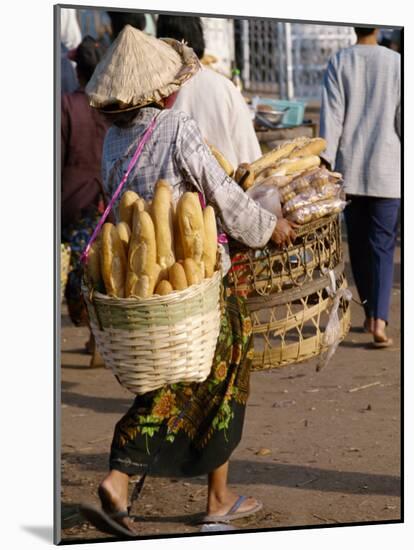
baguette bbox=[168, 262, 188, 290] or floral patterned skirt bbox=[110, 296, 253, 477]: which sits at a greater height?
baguette bbox=[168, 262, 188, 290]

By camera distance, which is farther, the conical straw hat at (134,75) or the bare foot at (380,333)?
the bare foot at (380,333)

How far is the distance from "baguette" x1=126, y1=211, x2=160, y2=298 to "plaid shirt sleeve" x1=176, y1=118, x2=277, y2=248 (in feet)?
0.97

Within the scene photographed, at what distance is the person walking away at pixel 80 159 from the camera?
19.9ft

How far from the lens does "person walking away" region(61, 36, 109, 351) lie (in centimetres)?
608

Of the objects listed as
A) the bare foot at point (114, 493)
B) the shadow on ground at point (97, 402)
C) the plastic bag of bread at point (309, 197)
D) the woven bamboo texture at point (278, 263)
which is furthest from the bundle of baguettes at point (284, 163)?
the shadow on ground at point (97, 402)

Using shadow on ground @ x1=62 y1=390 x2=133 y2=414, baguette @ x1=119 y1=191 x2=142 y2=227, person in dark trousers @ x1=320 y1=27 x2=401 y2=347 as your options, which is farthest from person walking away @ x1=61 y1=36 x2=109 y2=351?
baguette @ x1=119 y1=191 x2=142 y2=227

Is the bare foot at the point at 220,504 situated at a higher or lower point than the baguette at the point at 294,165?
lower

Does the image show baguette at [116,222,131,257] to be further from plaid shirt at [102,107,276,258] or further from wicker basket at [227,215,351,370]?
wicker basket at [227,215,351,370]

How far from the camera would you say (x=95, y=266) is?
3.85 meters

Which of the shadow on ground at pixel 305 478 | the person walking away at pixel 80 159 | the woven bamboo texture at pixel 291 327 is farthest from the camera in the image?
the person walking away at pixel 80 159

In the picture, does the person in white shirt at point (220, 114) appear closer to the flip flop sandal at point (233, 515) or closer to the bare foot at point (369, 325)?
the flip flop sandal at point (233, 515)

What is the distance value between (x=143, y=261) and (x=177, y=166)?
40 cm

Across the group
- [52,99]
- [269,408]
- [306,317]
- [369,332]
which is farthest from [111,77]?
[369,332]

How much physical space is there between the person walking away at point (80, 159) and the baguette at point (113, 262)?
2264mm
